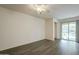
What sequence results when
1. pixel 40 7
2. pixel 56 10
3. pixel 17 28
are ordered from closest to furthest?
pixel 40 7 → pixel 56 10 → pixel 17 28

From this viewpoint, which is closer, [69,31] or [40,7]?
[40,7]

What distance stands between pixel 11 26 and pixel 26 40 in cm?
40

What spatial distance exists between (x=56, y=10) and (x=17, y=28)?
805 mm

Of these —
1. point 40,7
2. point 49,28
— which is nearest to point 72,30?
point 49,28

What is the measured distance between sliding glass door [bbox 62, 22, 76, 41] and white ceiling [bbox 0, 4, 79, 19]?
148mm

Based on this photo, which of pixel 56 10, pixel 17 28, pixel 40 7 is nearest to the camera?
pixel 40 7

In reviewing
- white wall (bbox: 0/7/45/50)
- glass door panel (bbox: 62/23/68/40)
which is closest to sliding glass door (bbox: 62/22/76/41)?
glass door panel (bbox: 62/23/68/40)

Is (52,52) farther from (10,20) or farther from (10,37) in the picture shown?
(10,20)

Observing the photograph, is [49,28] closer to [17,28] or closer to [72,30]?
[72,30]

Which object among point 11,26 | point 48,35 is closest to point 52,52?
point 48,35

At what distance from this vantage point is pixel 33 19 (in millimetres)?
1756

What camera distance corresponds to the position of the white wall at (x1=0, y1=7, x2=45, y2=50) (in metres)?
1.56

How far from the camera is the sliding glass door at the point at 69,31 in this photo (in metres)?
1.54

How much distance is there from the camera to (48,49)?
1.56m
